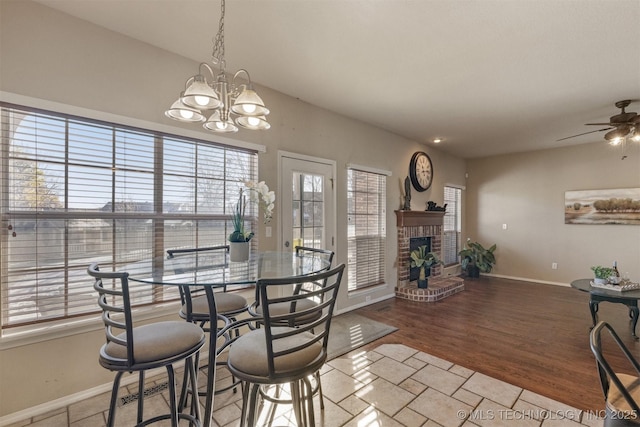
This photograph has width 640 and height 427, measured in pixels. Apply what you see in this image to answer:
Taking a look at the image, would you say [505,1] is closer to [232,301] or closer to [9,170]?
[232,301]

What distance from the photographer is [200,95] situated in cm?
144

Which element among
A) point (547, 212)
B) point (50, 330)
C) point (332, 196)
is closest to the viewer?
point (50, 330)

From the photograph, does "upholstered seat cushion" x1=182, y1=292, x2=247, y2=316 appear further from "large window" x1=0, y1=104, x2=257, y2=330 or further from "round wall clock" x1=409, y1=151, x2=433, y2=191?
"round wall clock" x1=409, y1=151, x2=433, y2=191

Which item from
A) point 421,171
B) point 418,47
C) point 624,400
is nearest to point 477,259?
point 421,171

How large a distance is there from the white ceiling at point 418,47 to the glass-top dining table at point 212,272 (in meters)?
1.71

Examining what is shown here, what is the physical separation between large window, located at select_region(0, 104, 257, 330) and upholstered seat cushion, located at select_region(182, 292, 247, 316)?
20.3 inches

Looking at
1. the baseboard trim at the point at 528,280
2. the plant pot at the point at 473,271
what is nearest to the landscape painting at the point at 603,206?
the baseboard trim at the point at 528,280

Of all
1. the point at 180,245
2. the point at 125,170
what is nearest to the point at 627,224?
the point at 180,245

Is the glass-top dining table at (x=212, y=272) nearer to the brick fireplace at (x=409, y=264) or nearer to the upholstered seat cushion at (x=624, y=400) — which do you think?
the upholstered seat cushion at (x=624, y=400)

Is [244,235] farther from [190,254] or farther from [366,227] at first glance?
[366,227]

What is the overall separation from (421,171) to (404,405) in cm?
417

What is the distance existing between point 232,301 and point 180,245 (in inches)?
33.9

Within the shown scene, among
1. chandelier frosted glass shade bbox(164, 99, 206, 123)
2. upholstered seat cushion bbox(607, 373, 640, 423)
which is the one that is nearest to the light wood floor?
upholstered seat cushion bbox(607, 373, 640, 423)

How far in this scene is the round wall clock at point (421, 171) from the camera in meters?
5.16
